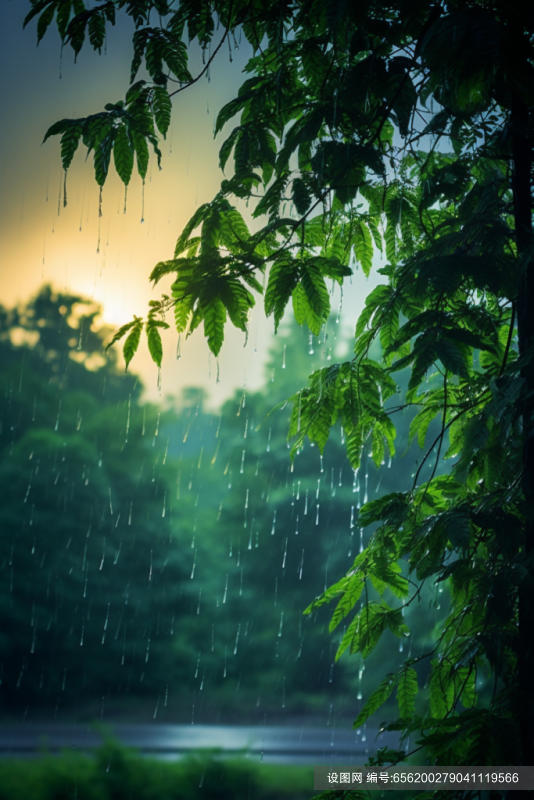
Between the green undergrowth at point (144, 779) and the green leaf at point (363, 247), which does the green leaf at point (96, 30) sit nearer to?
the green leaf at point (363, 247)

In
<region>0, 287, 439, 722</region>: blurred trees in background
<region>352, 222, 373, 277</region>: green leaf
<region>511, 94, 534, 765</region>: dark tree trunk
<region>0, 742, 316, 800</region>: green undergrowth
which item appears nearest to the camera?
<region>511, 94, 534, 765</region>: dark tree trunk

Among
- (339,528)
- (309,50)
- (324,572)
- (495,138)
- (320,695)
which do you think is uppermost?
(339,528)

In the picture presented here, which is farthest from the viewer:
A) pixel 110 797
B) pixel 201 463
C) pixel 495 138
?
pixel 201 463

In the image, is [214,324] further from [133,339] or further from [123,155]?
[123,155]

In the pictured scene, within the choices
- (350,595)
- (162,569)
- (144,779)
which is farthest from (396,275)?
(162,569)

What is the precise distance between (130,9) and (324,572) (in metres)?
12.0

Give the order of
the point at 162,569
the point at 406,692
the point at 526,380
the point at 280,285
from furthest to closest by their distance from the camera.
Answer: the point at 162,569 < the point at 406,692 < the point at 280,285 < the point at 526,380

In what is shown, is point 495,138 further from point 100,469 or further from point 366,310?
point 100,469

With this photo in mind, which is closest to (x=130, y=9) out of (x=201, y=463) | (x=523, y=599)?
(x=523, y=599)

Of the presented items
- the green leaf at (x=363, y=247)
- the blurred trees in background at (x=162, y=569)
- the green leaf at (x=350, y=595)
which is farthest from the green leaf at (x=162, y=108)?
the blurred trees in background at (x=162, y=569)

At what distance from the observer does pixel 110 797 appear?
744cm

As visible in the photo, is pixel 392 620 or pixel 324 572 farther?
pixel 324 572

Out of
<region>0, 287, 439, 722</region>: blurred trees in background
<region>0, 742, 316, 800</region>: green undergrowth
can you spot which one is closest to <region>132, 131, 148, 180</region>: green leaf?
<region>0, 742, 316, 800</region>: green undergrowth

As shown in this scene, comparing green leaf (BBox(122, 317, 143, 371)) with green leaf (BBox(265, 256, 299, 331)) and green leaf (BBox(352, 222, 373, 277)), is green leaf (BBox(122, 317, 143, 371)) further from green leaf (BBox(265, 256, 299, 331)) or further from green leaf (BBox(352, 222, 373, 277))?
green leaf (BBox(352, 222, 373, 277))
